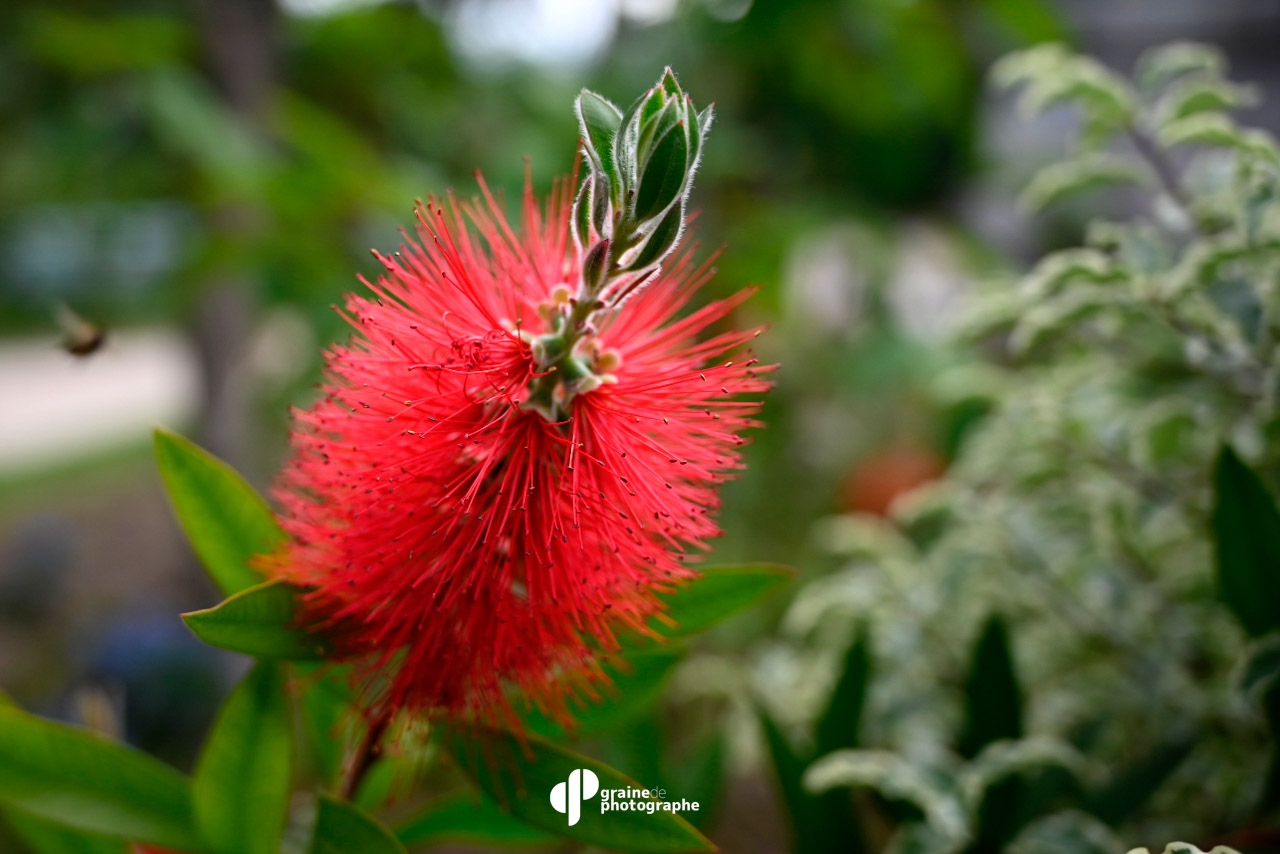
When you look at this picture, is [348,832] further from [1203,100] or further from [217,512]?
[1203,100]

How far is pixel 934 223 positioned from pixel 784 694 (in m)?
1.40

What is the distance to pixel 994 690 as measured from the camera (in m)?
0.62

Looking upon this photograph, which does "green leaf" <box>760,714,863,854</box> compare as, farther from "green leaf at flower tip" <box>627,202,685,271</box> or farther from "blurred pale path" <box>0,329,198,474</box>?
"blurred pale path" <box>0,329,198,474</box>

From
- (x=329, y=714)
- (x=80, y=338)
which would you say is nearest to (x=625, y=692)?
(x=329, y=714)

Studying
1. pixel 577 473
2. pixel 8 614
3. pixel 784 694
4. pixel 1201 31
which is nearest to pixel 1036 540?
pixel 784 694

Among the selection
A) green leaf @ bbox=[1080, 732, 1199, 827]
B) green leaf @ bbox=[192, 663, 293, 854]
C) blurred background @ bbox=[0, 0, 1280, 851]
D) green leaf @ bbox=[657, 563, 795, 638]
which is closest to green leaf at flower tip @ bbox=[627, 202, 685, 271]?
green leaf @ bbox=[657, 563, 795, 638]

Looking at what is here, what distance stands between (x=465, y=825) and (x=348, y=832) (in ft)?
0.50

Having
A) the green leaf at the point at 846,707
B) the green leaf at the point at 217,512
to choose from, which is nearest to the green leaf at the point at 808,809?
the green leaf at the point at 846,707

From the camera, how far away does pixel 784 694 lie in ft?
2.83

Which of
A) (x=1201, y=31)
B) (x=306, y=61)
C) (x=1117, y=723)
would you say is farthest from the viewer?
(x=1201, y=31)

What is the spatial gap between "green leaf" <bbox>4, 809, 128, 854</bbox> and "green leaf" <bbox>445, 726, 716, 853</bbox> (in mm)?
244

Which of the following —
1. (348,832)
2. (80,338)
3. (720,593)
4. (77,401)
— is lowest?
(348,832)

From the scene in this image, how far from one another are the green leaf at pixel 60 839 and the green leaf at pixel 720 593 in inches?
14.6

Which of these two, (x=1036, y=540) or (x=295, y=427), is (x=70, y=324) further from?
(x=1036, y=540)
